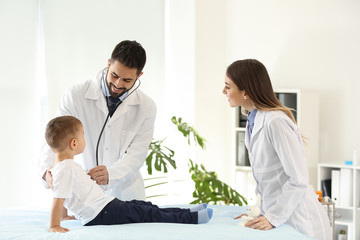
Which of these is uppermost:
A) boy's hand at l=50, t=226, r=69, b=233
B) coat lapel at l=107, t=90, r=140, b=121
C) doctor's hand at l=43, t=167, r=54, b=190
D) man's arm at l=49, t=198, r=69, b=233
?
coat lapel at l=107, t=90, r=140, b=121


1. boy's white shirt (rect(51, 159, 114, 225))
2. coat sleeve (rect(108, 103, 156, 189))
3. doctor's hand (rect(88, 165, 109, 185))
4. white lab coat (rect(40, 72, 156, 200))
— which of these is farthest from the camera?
white lab coat (rect(40, 72, 156, 200))

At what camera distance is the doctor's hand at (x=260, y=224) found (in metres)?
2.02

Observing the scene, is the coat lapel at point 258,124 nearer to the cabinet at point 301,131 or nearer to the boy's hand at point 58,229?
the boy's hand at point 58,229

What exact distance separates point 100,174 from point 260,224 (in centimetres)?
68

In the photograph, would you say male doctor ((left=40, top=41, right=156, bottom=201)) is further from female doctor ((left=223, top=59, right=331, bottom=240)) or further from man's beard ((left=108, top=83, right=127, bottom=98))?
female doctor ((left=223, top=59, right=331, bottom=240))

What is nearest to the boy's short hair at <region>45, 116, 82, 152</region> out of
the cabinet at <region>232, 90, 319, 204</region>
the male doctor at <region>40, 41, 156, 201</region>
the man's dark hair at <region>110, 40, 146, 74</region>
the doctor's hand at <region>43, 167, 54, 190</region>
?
the doctor's hand at <region>43, 167, 54, 190</region>

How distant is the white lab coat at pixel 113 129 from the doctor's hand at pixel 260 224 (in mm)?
637

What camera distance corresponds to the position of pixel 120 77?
2295 millimetres

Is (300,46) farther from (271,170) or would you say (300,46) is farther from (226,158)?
(271,170)

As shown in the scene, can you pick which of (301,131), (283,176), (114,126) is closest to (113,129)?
(114,126)

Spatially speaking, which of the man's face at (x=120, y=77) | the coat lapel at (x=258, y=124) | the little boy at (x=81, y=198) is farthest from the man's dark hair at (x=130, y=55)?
the coat lapel at (x=258, y=124)

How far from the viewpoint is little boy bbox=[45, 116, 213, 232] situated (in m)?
2.07

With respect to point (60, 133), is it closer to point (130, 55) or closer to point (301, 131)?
point (130, 55)

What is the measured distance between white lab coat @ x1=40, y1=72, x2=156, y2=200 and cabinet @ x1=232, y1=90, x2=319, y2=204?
72.5 inches
